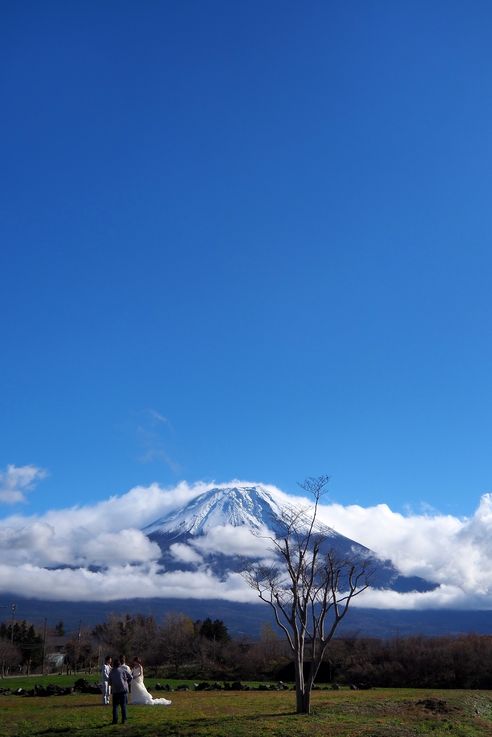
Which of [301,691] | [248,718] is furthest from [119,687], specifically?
[301,691]

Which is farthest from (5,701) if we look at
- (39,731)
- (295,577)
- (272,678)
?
(272,678)

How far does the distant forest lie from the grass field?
69.7 ft

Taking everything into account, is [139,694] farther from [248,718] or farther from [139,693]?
[248,718]

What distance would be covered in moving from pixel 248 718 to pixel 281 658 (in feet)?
156

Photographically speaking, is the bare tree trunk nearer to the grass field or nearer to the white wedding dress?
the grass field

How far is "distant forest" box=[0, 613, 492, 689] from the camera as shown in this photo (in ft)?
182

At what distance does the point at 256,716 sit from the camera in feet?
74.7

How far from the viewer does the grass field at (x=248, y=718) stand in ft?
64.0

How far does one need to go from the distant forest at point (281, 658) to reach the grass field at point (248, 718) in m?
21.3

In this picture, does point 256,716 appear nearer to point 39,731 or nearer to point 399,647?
point 39,731

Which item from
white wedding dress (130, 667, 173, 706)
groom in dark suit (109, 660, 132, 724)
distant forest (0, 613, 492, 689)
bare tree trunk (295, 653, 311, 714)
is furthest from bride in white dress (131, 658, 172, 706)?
distant forest (0, 613, 492, 689)

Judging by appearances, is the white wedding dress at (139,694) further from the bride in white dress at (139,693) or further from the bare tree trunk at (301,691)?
the bare tree trunk at (301,691)

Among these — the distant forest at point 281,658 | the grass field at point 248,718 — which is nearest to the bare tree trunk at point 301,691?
the grass field at point 248,718

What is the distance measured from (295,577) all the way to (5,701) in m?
13.5
